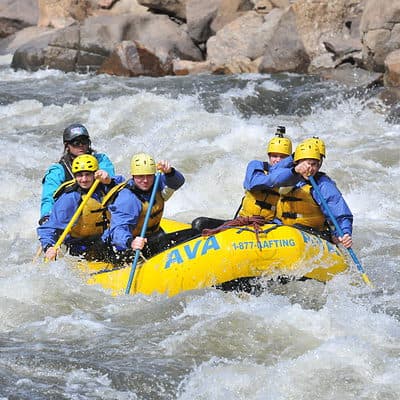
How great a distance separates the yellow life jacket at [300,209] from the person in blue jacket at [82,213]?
1405mm

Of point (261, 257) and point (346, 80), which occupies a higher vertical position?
point (346, 80)

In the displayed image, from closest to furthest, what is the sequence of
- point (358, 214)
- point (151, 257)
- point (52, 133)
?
point (151, 257) → point (358, 214) → point (52, 133)

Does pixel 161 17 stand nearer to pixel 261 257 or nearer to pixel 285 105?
pixel 285 105

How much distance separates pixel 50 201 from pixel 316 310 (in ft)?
8.33

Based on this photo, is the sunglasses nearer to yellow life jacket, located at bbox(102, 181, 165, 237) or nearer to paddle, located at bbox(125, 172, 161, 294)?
yellow life jacket, located at bbox(102, 181, 165, 237)

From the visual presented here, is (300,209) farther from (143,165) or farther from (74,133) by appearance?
(74,133)

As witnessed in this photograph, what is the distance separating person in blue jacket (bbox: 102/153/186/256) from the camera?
269 inches

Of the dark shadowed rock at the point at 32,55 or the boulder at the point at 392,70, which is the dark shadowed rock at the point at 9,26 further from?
the boulder at the point at 392,70

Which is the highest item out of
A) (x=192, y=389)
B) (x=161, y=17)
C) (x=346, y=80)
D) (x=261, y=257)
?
(x=161, y=17)

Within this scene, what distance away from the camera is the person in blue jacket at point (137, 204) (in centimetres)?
682

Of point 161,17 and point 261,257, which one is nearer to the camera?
point 261,257

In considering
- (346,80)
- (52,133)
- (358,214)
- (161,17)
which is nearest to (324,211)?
(358,214)

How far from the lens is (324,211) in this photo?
7.04 metres

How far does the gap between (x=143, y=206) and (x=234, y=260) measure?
93cm
